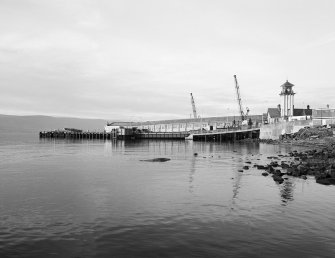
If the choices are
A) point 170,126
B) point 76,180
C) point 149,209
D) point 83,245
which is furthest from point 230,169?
point 170,126

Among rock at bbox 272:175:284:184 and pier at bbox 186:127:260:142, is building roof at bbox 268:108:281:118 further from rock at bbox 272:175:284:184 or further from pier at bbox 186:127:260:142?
rock at bbox 272:175:284:184

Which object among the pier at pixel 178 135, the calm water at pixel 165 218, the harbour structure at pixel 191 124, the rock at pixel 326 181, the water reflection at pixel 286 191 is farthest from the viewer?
the harbour structure at pixel 191 124

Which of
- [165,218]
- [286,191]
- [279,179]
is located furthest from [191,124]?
[165,218]

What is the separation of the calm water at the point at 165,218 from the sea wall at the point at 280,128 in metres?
71.2

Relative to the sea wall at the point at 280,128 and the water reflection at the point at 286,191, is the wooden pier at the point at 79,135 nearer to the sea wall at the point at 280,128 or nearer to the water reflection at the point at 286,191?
the sea wall at the point at 280,128

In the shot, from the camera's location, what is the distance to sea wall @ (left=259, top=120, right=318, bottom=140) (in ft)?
321

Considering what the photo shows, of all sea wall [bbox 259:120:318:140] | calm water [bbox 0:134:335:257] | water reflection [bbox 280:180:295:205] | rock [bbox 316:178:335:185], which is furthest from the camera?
sea wall [bbox 259:120:318:140]

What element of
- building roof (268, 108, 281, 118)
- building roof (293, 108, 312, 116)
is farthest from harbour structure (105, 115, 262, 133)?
building roof (293, 108, 312, 116)

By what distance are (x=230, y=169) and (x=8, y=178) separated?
2503cm

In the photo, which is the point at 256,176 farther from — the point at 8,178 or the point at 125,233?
the point at 8,178

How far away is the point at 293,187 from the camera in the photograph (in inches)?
1116

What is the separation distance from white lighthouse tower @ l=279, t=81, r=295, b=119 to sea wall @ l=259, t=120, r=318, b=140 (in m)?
17.4

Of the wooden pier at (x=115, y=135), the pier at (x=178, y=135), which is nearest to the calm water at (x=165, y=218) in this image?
the pier at (x=178, y=135)

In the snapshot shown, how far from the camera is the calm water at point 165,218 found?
14539 millimetres
